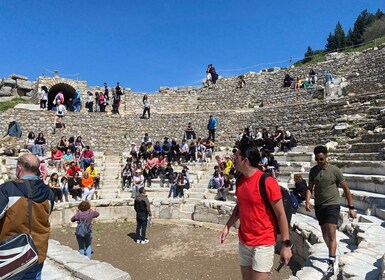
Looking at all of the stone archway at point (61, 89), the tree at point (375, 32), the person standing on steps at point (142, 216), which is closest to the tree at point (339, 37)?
the tree at point (375, 32)

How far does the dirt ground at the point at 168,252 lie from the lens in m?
6.09

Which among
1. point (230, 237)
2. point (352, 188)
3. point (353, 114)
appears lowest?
point (230, 237)

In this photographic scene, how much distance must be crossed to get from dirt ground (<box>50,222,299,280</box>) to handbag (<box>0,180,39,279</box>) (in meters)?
3.80

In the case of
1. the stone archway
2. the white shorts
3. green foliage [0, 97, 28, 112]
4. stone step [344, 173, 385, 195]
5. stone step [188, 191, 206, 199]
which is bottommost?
stone step [188, 191, 206, 199]

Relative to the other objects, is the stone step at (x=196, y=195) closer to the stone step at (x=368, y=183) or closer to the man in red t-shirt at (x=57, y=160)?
the stone step at (x=368, y=183)

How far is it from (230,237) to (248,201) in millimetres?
5788

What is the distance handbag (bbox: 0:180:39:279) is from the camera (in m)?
2.42

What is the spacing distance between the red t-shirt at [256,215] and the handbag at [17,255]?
1.77m

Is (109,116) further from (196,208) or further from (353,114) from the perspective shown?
(353,114)

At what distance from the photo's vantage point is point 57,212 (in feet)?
32.2

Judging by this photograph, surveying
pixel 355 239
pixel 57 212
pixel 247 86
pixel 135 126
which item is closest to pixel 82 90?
pixel 135 126

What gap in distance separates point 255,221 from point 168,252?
5.16 m

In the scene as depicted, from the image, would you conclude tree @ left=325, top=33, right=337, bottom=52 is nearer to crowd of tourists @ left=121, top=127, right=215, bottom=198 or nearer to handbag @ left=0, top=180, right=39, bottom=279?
crowd of tourists @ left=121, top=127, right=215, bottom=198

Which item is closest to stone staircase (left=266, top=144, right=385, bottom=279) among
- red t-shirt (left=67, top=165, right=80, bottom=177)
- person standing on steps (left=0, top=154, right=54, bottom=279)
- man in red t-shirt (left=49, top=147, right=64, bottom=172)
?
person standing on steps (left=0, top=154, right=54, bottom=279)
